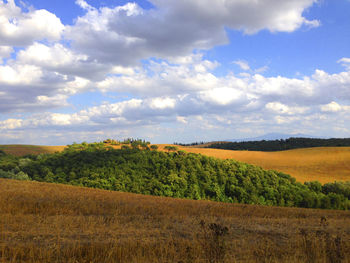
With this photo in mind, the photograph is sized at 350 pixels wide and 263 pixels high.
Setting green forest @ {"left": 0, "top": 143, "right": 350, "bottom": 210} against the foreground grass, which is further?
green forest @ {"left": 0, "top": 143, "right": 350, "bottom": 210}

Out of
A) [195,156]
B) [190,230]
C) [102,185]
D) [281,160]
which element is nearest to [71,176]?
[102,185]

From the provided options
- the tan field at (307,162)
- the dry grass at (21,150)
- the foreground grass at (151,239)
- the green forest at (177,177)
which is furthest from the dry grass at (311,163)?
the foreground grass at (151,239)

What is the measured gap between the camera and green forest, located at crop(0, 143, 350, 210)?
999 inches

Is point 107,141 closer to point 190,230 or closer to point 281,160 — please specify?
point 281,160

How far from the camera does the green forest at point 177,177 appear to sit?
25.4 m

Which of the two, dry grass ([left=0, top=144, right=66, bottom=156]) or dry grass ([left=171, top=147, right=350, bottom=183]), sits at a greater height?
dry grass ([left=0, top=144, right=66, bottom=156])

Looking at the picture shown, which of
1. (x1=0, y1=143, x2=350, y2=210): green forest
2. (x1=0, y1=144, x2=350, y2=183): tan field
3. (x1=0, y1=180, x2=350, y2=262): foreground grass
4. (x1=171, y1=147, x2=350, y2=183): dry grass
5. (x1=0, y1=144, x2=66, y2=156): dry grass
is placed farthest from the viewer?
(x1=0, y1=144, x2=66, y2=156): dry grass

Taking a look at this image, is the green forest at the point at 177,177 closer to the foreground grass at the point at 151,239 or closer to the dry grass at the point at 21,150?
the foreground grass at the point at 151,239

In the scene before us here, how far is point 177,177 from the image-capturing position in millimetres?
26484

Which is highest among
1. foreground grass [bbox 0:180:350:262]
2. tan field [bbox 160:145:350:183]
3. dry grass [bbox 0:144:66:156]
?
dry grass [bbox 0:144:66:156]

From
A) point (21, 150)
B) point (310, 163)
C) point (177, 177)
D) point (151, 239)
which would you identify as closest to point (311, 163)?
point (310, 163)

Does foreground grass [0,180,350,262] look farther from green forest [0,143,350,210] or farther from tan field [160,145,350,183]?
tan field [160,145,350,183]

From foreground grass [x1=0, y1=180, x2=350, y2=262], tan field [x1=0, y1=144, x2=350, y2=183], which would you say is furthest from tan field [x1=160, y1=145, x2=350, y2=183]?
foreground grass [x1=0, y1=180, x2=350, y2=262]

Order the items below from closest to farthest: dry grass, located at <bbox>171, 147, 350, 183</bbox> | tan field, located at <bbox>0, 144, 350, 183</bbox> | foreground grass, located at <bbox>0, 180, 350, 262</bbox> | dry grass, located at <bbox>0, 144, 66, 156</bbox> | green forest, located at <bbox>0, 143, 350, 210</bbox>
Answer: foreground grass, located at <bbox>0, 180, 350, 262</bbox>, green forest, located at <bbox>0, 143, 350, 210</bbox>, dry grass, located at <bbox>171, 147, 350, 183</bbox>, tan field, located at <bbox>0, 144, 350, 183</bbox>, dry grass, located at <bbox>0, 144, 66, 156</bbox>
